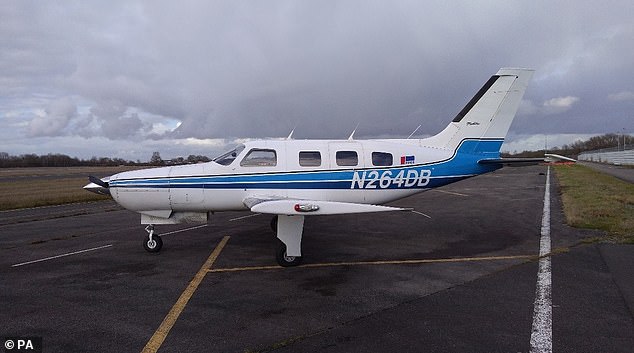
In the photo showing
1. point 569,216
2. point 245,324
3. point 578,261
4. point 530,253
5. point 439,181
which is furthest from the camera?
point 569,216

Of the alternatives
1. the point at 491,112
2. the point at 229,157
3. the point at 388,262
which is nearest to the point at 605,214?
the point at 491,112

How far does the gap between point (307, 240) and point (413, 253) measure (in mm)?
2869

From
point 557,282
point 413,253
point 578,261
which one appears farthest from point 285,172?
point 578,261

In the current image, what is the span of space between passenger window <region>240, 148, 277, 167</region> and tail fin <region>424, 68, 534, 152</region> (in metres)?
4.22

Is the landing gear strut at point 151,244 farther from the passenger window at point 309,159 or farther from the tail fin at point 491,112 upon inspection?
the tail fin at point 491,112

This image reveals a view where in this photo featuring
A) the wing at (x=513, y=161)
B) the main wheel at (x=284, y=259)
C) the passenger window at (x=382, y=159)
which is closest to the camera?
the main wheel at (x=284, y=259)

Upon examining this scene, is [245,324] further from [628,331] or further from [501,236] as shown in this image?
[501,236]

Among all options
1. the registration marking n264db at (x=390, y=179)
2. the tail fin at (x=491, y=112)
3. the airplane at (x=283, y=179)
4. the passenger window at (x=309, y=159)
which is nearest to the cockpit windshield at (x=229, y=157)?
the airplane at (x=283, y=179)

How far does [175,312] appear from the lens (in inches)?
219

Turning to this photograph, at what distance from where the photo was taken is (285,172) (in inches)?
352

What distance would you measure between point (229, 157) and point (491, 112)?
272 inches

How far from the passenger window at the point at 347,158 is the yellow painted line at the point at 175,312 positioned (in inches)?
139

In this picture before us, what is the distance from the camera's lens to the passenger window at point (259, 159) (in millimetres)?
8914

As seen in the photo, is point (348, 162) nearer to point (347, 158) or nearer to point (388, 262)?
point (347, 158)
